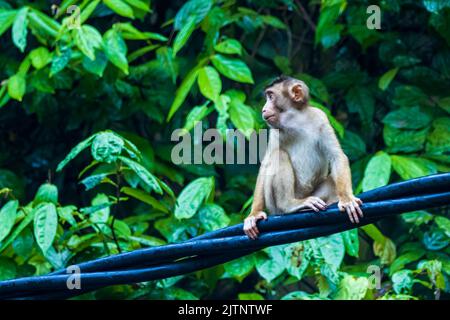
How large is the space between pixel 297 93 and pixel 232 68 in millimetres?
1040

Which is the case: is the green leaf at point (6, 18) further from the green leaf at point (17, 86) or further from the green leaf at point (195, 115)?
the green leaf at point (195, 115)

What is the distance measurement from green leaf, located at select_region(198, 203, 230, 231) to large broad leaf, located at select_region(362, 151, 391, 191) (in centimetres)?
100

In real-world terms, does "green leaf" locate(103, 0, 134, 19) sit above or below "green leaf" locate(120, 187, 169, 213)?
above

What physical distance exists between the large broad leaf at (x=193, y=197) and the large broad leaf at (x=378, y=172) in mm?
1084

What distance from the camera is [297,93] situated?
6473mm

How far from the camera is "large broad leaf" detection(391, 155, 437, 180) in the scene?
6.80 meters

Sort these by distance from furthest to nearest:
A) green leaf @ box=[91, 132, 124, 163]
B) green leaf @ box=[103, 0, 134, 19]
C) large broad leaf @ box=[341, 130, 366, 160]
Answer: large broad leaf @ box=[341, 130, 366, 160]
green leaf @ box=[103, 0, 134, 19]
green leaf @ box=[91, 132, 124, 163]

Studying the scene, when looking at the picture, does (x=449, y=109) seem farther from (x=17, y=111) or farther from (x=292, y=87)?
(x=17, y=111)

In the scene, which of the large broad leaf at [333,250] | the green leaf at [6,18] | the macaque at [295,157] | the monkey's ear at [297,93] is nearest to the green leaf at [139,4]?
the green leaf at [6,18]

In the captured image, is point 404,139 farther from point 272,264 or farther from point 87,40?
point 87,40

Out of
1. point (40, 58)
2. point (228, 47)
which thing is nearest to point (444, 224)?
point (228, 47)

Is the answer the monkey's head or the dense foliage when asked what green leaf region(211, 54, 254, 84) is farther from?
the monkey's head

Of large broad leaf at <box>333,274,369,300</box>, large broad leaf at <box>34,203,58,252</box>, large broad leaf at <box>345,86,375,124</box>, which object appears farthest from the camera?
large broad leaf at <box>345,86,375,124</box>

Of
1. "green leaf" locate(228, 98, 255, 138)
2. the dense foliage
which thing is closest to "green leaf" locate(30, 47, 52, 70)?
the dense foliage
